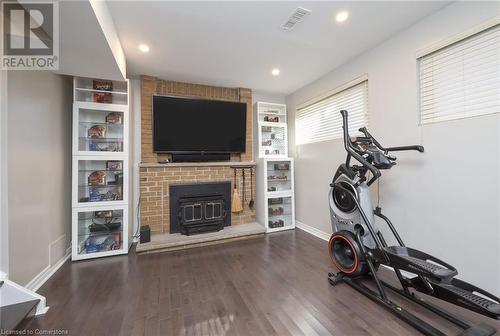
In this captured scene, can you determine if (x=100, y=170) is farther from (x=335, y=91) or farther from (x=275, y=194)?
(x=335, y=91)

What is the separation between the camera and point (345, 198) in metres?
2.14

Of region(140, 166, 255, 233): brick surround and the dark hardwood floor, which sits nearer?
the dark hardwood floor

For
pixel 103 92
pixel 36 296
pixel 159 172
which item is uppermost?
pixel 103 92

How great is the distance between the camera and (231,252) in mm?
2885

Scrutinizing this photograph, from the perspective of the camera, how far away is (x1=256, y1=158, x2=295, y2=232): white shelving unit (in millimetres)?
3768

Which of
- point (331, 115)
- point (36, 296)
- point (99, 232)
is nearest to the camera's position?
point (36, 296)

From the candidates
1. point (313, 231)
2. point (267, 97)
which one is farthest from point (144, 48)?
point (313, 231)

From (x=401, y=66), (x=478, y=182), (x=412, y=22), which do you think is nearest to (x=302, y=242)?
(x=478, y=182)

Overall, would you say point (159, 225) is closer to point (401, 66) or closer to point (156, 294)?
point (156, 294)

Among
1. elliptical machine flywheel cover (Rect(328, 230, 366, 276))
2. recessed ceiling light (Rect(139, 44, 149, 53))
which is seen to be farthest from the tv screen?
elliptical machine flywheel cover (Rect(328, 230, 366, 276))

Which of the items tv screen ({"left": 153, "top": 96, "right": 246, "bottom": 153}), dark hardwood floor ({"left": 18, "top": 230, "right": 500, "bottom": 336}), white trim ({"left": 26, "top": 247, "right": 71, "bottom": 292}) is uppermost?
tv screen ({"left": 153, "top": 96, "right": 246, "bottom": 153})

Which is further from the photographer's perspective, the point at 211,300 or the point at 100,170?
the point at 100,170

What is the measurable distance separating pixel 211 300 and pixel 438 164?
2447 millimetres

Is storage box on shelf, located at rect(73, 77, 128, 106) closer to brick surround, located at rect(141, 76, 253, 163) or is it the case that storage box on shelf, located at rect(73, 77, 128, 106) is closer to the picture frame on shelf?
the picture frame on shelf
